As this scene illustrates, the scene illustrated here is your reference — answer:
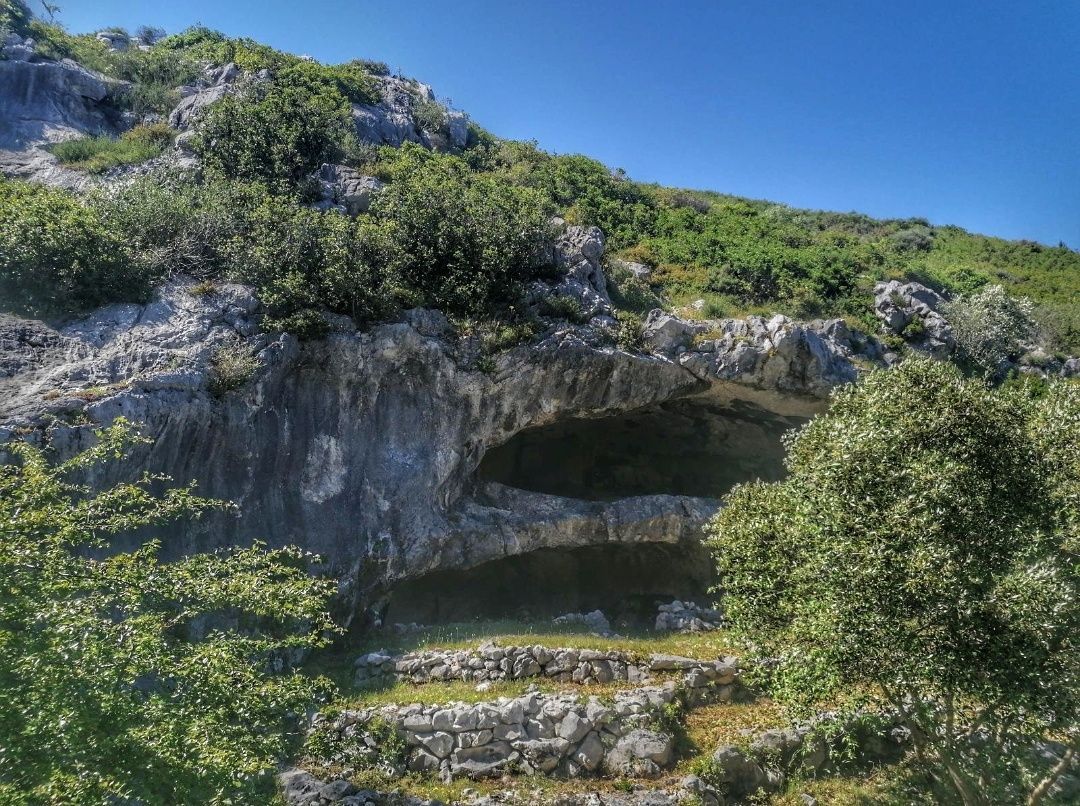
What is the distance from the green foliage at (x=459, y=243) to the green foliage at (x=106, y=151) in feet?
38.4

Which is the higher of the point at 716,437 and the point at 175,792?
the point at 716,437

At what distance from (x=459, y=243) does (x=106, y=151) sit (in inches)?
689

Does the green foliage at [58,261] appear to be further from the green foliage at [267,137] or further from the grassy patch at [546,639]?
the grassy patch at [546,639]

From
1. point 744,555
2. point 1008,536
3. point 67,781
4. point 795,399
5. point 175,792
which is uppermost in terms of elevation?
point 795,399

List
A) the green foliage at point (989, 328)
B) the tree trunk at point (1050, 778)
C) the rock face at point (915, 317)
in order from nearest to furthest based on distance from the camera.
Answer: the tree trunk at point (1050, 778), the green foliage at point (989, 328), the rock face at point (915, 317)

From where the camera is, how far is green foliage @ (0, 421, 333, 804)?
6027 mm

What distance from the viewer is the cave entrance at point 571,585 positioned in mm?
22062

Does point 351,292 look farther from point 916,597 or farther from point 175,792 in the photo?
point 916,597

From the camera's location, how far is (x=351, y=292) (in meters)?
19.8

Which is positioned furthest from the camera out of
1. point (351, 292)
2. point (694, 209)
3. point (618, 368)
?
point (694, 209)

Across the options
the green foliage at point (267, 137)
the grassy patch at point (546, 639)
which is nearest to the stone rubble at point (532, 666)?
the grassy patch at point (546, 639)

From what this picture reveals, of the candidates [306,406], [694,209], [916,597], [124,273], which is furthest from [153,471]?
[694,209]

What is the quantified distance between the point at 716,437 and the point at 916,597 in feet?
54.6

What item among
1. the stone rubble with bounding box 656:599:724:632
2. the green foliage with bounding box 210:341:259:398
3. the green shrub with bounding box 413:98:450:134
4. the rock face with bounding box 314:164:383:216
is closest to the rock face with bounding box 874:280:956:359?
the stone rubble with bounding box 656:599:724:632
